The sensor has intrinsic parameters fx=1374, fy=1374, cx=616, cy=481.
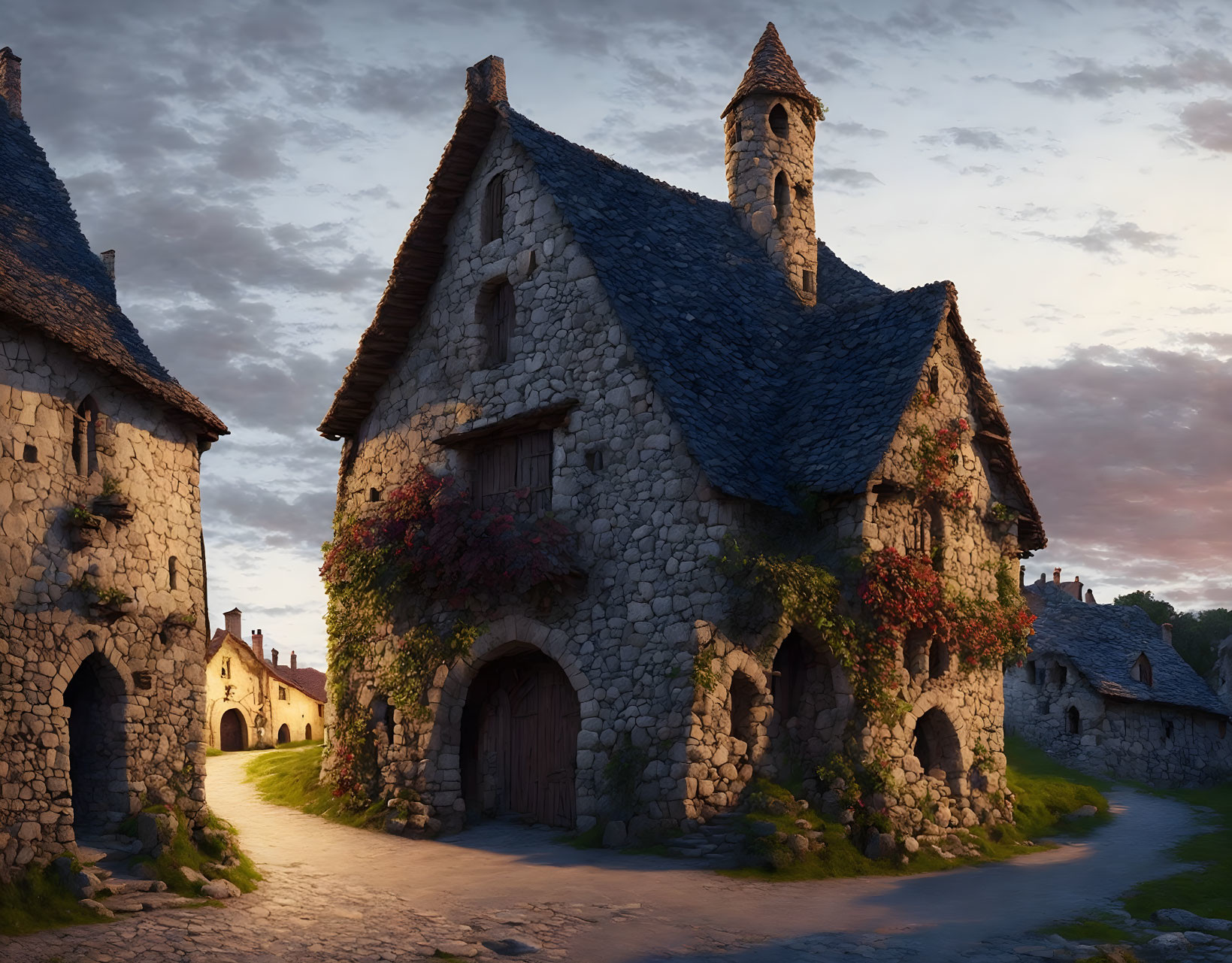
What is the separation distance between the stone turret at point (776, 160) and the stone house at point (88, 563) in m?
12.9

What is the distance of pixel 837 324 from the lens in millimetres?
25266

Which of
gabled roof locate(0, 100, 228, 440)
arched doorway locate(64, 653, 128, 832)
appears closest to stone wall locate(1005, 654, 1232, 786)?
gabled roof locate(0, 100, 228, 440)

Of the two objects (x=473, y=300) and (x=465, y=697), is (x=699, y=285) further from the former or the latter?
(x=465, y=697)

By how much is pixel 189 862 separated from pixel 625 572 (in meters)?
7.77

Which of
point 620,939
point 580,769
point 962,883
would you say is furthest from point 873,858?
point 620,939

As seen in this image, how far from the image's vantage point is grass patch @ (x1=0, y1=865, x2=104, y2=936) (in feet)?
46.8

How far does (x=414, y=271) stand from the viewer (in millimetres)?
25906

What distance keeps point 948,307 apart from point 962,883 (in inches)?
388

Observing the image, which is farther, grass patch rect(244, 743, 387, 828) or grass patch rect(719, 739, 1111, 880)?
grass patch rect(244, 743, 387, 828)

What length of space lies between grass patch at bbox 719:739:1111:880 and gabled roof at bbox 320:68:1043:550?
474cm

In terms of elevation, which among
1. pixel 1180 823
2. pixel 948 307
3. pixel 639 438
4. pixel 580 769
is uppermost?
pixel 948 307

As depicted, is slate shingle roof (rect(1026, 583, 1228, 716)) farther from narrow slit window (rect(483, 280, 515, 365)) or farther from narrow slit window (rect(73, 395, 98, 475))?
narrow slit window (rect(73, 395, 98, 475))

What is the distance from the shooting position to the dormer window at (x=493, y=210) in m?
24.9

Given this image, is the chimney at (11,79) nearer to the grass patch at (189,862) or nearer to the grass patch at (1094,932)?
the grass patch at (189,862)
